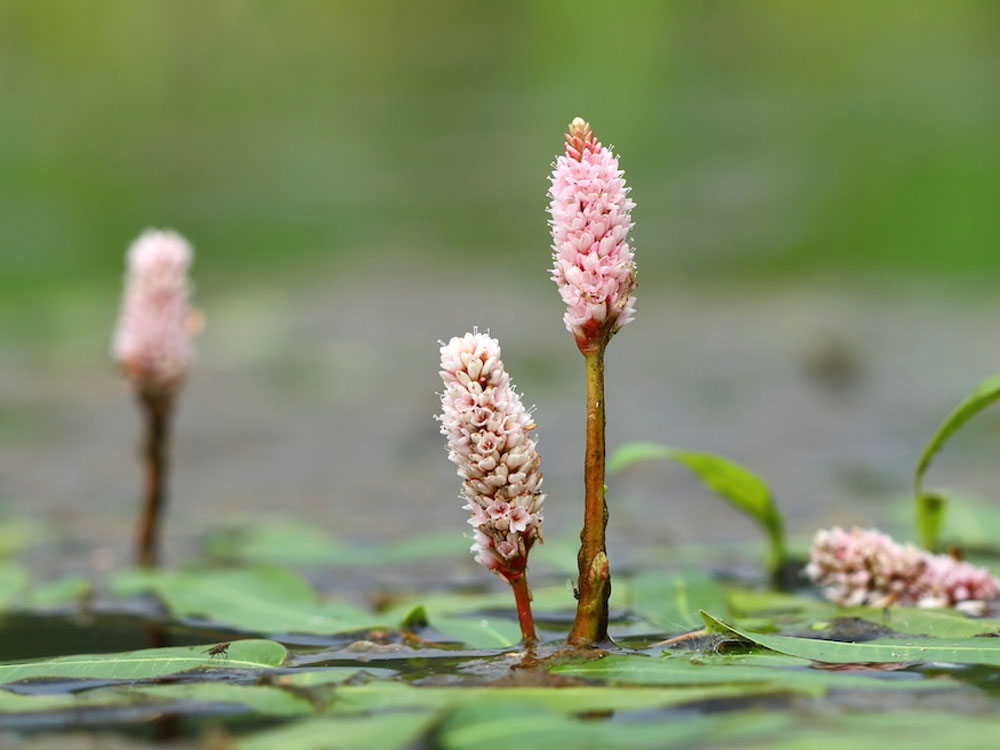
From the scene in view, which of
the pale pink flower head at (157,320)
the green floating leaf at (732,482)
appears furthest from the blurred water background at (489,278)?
the green floating leaf at (732,482)

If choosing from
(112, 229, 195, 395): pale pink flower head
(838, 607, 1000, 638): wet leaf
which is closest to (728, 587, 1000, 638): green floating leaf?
(838, 607, 1000, 638): wet leaf

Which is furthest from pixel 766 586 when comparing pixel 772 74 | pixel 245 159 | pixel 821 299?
pixel 772 74

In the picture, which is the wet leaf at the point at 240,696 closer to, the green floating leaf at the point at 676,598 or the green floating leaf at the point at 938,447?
the green floating leaf at the point at 676,598

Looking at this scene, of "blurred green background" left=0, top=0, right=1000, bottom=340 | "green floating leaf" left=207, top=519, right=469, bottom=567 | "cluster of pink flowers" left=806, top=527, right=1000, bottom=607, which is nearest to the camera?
"cluster of pink flowers" left=806, top=527, right=1000, bottom=607

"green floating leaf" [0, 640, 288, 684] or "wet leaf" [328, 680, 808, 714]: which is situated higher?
"green floating leaf" [0, 640, 288, 684]

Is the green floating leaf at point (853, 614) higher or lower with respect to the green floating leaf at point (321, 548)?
lower

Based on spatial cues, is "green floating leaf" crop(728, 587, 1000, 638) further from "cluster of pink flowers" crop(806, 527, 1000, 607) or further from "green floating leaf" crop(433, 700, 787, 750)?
"green floating leaf" crop(433, 700, 787, 750)

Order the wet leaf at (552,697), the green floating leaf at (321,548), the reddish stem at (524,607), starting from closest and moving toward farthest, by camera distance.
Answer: the wet leaf at (552,697) → the reddish stem at (524,607) → the green floating leaf at (321,548)
